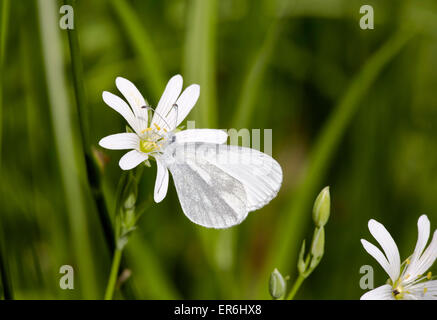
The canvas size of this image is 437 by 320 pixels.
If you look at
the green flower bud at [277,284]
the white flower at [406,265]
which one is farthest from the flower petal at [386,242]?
the green flower bud at [277,284]

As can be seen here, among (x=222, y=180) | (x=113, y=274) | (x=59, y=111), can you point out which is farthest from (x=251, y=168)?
(x=59, y=111)

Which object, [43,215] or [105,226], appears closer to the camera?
[105,226]

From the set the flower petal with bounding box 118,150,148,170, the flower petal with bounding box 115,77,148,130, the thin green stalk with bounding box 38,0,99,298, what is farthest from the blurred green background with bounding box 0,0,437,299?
the flower petal with bounding box 118,150,148,170

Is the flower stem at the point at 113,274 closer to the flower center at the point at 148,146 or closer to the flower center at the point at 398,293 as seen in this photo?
the flower center at the point at 148,146

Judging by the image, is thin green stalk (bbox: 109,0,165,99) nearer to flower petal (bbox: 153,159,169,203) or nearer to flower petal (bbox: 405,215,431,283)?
flower petal (bbox: 153,159,169,203)

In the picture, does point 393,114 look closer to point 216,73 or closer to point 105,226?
point 216,73

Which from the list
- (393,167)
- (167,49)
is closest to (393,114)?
(393,167)

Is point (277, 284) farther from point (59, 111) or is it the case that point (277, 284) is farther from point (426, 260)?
point (59, 111)
